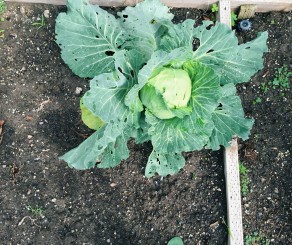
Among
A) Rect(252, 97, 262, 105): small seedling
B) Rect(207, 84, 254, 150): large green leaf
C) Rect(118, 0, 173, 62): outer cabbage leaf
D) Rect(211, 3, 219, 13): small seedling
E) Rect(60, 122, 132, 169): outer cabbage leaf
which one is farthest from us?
Rect(252, 97, 262, 105): small seedling

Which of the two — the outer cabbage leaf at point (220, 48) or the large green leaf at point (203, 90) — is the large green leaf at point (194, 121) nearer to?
the large green leaf at point (203, 90)

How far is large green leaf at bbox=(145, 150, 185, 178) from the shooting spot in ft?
11.6

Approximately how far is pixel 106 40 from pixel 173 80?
68 centimetres

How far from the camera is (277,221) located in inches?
152

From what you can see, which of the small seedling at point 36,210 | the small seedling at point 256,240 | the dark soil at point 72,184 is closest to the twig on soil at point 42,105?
the dark soil at point 72,184

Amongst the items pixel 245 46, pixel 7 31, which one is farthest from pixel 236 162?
pixel 7 31

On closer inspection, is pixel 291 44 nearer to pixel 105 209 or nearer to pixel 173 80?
pixel 173 80

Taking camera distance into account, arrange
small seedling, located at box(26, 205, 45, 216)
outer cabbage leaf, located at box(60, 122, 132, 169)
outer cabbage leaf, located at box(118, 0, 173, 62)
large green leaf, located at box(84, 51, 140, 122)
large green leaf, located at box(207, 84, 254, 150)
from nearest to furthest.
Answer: large green leaf, located at box(84, 51, 140, 122), outer cabbage leaf, located at box(118, 0, 173, 62), outer cabbage leaf, located at box(60, 122, 132, 169), large green leaf, located at box(207, 84, 254, 150), small seedling, located at box(26, 205, 45, 216)

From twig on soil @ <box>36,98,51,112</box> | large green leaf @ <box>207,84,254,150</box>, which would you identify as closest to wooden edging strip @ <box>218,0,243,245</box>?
large green leaf @ <box>207,84,254,150</box>

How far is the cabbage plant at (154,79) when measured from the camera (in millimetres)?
2949

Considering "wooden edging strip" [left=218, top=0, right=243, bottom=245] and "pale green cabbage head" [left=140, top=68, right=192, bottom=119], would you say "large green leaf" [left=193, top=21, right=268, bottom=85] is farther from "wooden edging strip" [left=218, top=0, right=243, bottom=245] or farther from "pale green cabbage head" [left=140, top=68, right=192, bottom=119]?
"wooden edging strip" [left=218, top=0, right=243, bottom=245]

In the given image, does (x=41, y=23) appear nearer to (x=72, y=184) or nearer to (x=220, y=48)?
(x=72, y=184)

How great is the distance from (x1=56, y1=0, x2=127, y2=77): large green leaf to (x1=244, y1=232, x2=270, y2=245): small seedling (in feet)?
5.66

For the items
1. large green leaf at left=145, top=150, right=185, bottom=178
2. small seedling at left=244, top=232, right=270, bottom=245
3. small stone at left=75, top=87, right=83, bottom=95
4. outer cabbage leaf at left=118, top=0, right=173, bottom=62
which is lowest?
small seedling at left=244, top=232, right=270, bottom=245
